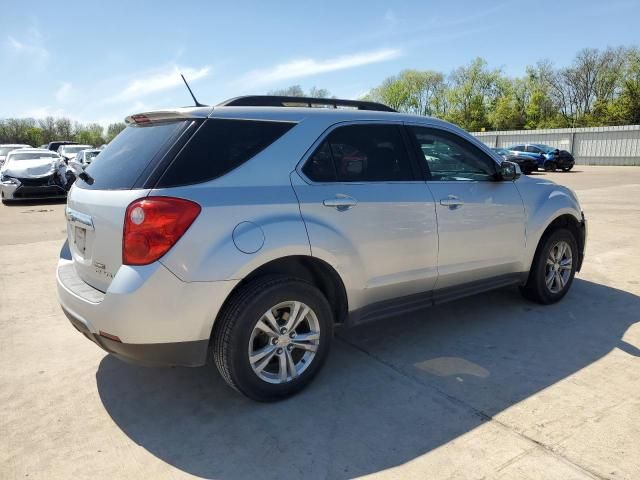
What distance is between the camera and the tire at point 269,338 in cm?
277

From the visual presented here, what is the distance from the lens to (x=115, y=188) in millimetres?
2836

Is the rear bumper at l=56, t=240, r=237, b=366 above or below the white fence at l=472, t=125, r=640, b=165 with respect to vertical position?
below

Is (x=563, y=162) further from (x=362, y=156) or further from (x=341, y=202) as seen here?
(x=341, y=202)

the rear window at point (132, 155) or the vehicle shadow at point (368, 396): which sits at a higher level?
the rear window at point (132, 155)

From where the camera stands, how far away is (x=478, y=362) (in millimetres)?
3580

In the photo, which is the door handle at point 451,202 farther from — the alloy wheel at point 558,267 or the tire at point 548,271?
the alloy wheel at point 558,267

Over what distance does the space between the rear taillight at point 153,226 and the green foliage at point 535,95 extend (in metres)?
58.4

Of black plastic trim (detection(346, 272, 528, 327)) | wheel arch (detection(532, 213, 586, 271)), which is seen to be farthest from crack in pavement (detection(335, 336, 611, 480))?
wheel arch (detection(532, 213, 586, 271))

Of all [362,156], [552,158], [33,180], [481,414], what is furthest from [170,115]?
[552,158]

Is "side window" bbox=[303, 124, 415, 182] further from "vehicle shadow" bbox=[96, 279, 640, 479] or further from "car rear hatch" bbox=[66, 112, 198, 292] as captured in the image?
"vehicle shadow" bbox=[96, 279, 640, 479]

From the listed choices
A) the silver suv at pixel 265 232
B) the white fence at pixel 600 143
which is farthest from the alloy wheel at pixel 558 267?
the white fence at pixel 600 143

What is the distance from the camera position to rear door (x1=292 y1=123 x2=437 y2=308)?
310 centimetres

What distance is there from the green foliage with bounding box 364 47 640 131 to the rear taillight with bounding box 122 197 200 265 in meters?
58.4

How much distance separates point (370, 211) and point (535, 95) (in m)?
72.2
